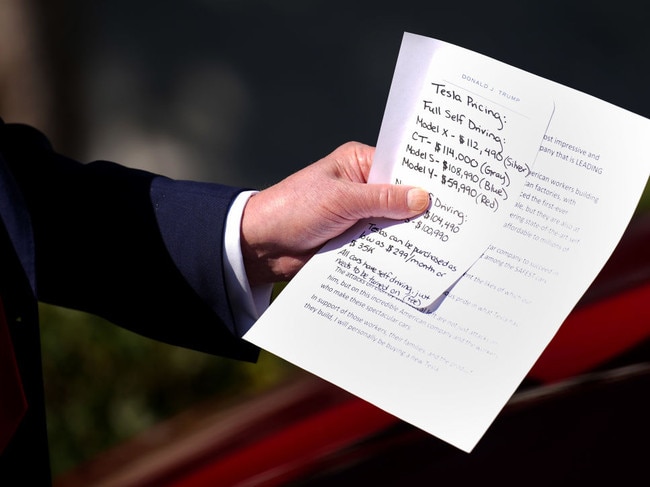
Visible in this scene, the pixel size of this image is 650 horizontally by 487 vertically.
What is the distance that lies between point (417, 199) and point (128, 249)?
702 mm

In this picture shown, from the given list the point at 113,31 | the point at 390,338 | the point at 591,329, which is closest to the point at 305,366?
the point at 390,338

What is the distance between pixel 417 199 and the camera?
1765 mm

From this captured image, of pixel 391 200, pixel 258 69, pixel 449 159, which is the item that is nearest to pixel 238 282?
pixel 391 200

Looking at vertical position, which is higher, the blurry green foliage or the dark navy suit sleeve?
the dark navy suit sleeve

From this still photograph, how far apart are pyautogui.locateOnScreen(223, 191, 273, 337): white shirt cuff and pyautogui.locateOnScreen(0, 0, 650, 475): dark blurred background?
3.41 meters

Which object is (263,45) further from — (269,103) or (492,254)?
(492,254)

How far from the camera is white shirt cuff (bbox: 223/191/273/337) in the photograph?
2096 mm

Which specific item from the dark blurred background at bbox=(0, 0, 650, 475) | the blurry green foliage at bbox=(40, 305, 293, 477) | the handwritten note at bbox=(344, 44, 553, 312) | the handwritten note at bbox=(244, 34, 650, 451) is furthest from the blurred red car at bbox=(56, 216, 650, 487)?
the dark blurred background at bbox=(0, 0, 650, 475)

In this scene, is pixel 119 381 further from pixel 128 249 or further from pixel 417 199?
pixel 417 199

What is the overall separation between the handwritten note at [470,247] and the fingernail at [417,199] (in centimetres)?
2

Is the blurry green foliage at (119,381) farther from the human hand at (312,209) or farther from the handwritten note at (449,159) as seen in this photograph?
the handwritten note at (449,159)

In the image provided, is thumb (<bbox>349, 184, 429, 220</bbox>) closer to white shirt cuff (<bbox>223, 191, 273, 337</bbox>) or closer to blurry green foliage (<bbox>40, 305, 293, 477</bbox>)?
white shirt cuff (<bbox>223, 191, 273, 337</bbox>)

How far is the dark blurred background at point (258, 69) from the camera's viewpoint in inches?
221

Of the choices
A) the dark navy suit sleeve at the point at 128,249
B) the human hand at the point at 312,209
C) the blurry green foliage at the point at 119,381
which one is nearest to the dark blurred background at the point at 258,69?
the blurry green foliage at the point at 119,381
